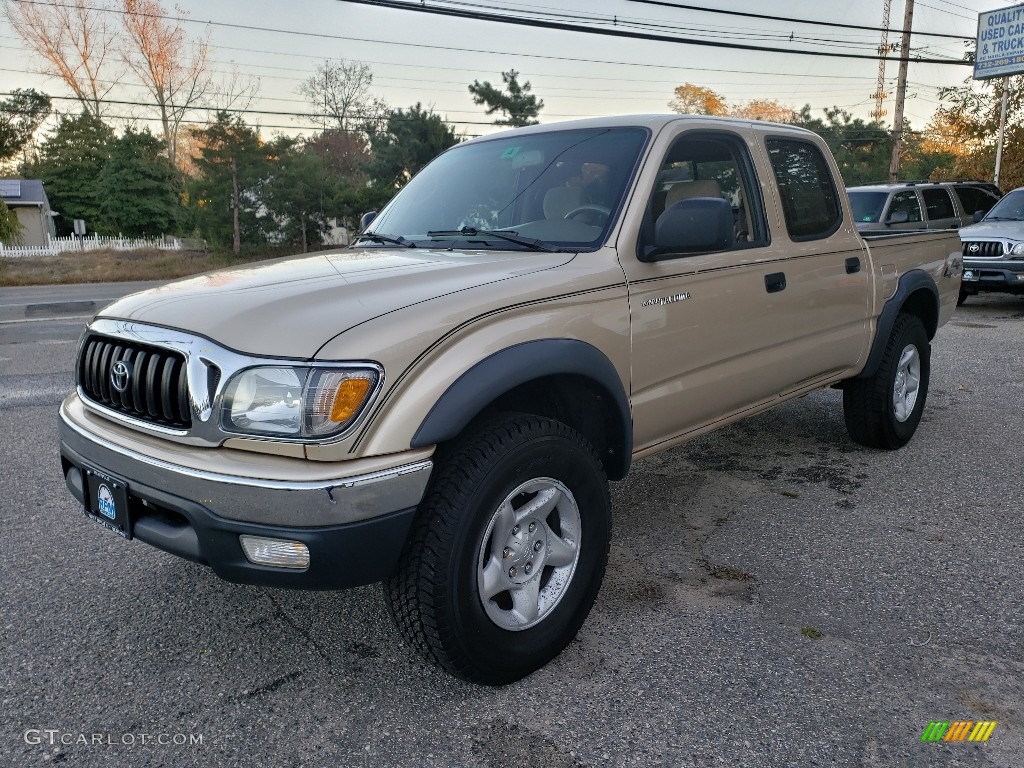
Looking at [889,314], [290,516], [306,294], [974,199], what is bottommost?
[290,516]

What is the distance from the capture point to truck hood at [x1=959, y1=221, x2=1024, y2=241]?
1127 centimetres

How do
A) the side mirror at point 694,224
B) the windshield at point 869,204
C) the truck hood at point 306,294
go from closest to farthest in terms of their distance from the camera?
the truck hood at point 306,294
the side mirror at point 694,224
the windshield at point 869,204

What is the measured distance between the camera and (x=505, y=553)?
2506 mm

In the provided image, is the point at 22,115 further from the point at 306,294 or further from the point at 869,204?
the point at 306,294

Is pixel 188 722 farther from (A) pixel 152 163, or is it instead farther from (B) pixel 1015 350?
(A) pixel 152 163

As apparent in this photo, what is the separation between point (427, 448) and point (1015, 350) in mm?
8600

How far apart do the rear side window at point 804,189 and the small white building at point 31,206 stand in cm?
4435

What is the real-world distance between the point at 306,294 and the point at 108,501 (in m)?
0.89

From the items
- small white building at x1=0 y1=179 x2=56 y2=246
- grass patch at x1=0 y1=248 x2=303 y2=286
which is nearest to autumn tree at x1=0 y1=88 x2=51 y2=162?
small white building at x1=0 y1=179 x2=56 y2=246

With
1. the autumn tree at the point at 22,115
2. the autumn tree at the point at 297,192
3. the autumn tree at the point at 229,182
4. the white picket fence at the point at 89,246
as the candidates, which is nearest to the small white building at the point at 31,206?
the autumn tree at the point at 22,115

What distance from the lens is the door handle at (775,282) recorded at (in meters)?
3.59

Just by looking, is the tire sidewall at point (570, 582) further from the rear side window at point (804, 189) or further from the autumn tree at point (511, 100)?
the autumn tree at point (511, 100)

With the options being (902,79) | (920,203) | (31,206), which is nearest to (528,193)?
(920,203)

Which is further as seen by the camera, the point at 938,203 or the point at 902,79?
the point at 902,79
